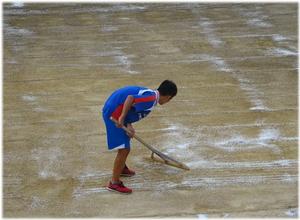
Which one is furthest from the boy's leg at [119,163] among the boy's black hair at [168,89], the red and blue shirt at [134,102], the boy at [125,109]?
the boy's black hair at [168,89]

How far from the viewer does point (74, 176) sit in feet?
18.7

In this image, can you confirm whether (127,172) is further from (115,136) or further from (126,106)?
(126,106)

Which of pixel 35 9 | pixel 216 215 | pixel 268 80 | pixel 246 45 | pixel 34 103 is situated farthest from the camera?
pixel 35 9

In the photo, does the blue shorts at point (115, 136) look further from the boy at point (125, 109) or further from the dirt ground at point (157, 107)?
the dirt ground at point (157, 107)

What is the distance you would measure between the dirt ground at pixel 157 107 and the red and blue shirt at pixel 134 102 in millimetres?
647

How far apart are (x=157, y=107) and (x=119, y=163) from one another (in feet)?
5.67

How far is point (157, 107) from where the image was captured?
7035 mm

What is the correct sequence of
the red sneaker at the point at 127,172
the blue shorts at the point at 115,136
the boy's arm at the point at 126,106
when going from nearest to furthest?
the boy's arm at the point at 126,106 → the blue shorts at the point at 115,136 → the red sneaker at the point at 127,172

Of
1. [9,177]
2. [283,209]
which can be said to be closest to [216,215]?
[283,209]

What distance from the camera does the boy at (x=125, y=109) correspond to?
205 inches

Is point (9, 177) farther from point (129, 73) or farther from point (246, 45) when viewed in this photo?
point (246, 45)

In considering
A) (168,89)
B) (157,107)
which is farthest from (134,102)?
(157,107)

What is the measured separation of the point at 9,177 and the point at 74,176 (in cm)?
56

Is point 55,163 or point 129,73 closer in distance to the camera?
point 55,163
